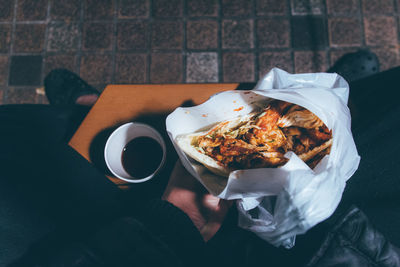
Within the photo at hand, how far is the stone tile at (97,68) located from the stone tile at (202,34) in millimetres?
498

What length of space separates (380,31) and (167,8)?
1.26m

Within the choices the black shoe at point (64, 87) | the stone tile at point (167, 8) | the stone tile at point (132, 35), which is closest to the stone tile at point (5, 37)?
the black shoe at point (64, 87)

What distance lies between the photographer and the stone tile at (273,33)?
150 cm

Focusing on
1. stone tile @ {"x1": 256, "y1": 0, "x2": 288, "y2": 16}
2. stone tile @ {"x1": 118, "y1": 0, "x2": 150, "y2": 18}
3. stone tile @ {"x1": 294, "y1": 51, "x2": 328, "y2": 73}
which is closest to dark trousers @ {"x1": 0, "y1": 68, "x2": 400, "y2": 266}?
stone tile @ {"x1": 294, "y1": 51, "x2": 328, "y2": 73}

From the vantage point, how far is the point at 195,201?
2.92 feet

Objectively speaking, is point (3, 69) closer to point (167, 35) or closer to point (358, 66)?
point (167, 35)

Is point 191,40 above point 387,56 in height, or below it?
above

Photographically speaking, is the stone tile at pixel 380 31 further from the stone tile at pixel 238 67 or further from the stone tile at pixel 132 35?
the stone tile at pixel 132 35

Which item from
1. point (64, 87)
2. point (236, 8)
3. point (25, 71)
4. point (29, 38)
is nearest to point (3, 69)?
point (25, 71)

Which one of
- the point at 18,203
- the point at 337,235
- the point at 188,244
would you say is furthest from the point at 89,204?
the point at 337,235

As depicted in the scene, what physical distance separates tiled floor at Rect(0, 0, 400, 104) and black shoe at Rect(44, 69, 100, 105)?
0.29 feet

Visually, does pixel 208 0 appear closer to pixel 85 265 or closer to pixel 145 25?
pixel 145 25

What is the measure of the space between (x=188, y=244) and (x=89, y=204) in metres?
0.43

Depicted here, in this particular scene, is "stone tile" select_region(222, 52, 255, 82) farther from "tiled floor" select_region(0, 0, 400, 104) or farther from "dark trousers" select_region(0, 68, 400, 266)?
"dark trousers" select_region(0, 68, 400, 266)
